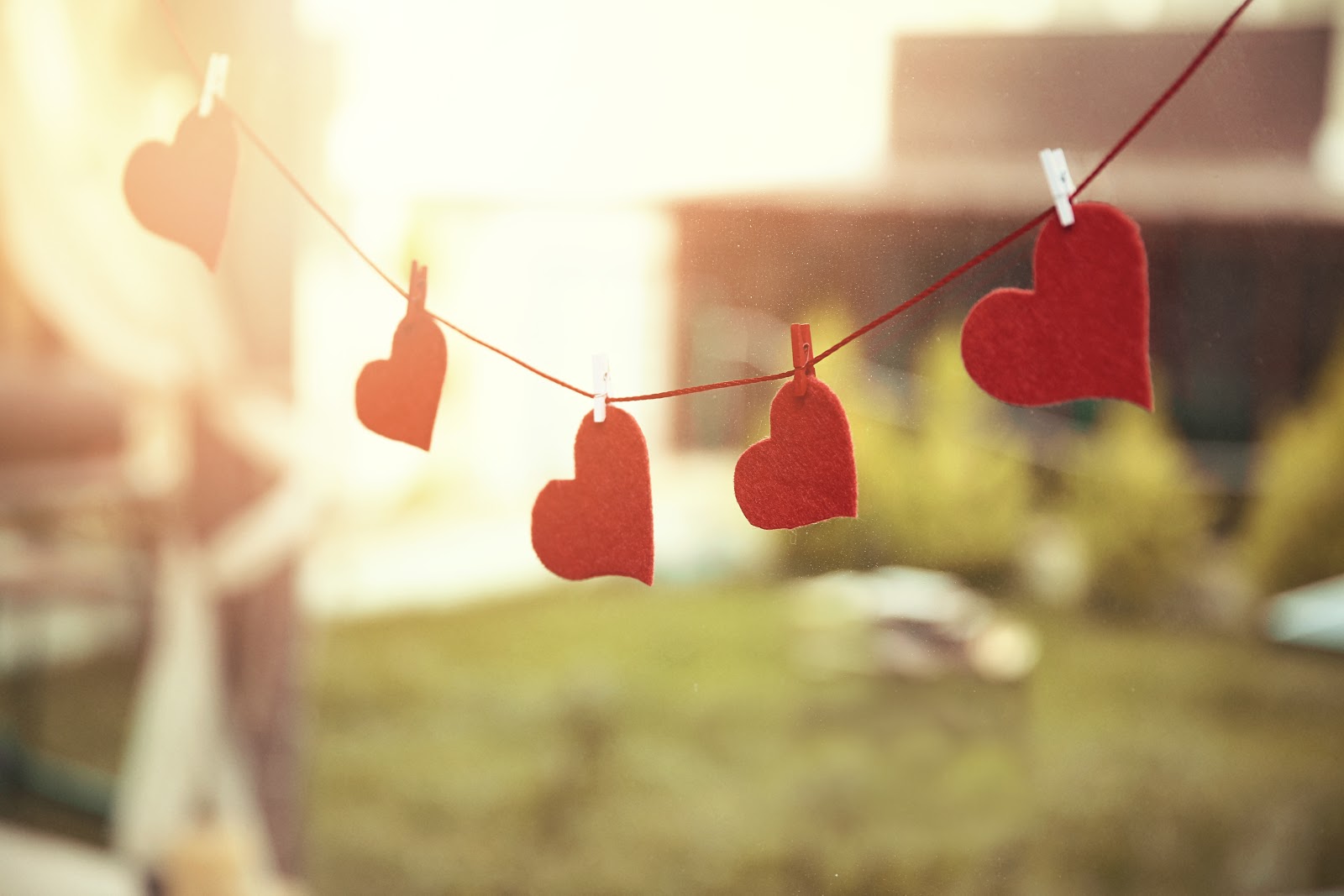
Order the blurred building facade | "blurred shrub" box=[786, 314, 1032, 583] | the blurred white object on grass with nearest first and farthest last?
the blurred building facade → "blurred shrub" box=[786, 314, 1032, 583] → the blurred white object on grass

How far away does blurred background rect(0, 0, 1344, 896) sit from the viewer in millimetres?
791

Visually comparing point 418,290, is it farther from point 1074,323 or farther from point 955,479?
point 955,479

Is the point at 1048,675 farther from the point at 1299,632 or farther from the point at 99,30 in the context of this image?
the point at 99,30

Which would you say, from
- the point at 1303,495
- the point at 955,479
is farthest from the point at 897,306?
the point at 1303,495

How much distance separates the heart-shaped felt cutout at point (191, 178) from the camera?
Answer: 0.54 metres

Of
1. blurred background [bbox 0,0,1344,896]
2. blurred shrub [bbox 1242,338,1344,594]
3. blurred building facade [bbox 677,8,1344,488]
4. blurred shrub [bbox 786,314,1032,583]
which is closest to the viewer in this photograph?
blurred building facade [bbox 677,8,1344,488]

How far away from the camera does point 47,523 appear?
228 cm

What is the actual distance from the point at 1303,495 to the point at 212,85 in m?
2.16

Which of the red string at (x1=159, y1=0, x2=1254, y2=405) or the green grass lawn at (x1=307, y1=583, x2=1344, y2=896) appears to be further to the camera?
the green grass lawn at (x1=307, y1=583, x2=1344, y2=896)

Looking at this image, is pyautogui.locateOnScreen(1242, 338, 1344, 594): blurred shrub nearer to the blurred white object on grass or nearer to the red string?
the blurred white object on grass

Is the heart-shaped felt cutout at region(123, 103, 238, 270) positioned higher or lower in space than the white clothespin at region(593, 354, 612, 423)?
higher

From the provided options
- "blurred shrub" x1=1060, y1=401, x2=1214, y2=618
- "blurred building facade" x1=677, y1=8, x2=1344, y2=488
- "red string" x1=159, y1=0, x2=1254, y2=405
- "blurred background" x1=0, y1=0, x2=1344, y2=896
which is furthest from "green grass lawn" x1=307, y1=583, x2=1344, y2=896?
"red string" x1=159, y1=0, x2=1254, y2=405

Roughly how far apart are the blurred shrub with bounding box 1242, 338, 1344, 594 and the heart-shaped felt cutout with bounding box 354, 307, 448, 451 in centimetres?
197

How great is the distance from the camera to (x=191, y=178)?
55cm
